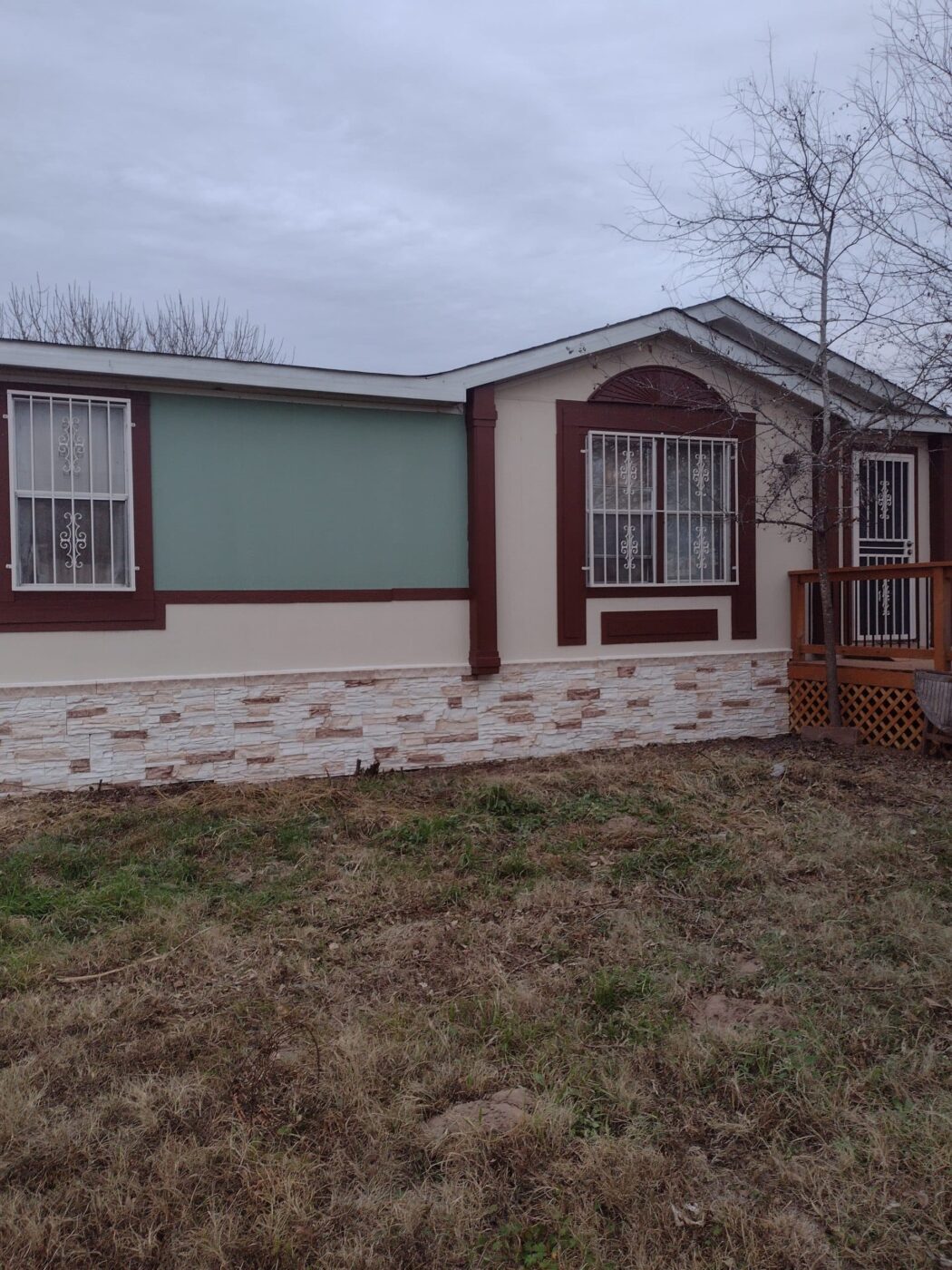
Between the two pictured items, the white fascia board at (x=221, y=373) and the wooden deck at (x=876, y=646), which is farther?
the wooden deck at (x=876, y=646)

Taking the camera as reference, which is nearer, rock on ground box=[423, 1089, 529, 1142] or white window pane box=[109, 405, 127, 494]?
rock on ground box=[423, 1089, 529, 1142]

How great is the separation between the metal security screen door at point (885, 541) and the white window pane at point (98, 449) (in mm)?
6470

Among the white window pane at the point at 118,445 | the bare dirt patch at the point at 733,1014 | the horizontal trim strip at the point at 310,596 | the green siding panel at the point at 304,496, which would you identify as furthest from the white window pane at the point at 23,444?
the bare dirt patch at the point at 733,1014

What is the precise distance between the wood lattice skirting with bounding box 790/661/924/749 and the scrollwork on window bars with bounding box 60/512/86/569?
6108 millimetres

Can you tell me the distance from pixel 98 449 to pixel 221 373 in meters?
1.02

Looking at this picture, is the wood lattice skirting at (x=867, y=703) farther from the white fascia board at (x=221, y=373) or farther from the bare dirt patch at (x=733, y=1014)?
the bare dirt patch at (x=733, y=1014)

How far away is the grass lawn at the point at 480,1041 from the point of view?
2184 millimetres

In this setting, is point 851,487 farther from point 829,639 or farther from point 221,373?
point 221,373

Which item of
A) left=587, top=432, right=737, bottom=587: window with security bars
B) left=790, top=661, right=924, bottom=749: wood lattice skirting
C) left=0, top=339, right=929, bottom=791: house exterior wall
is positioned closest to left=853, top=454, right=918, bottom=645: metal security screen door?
left=790, top=661, right=924, bottom=749: wood lattice skirting

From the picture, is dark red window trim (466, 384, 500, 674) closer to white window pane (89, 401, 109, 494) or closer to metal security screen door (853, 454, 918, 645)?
white window pane (89, 401, 109, 494)

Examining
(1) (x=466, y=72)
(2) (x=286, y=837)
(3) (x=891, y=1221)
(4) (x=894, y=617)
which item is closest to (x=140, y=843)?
(2) (x=286, y=837)

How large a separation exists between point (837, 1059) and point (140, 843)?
383 centimetres

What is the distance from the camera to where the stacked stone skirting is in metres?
6.45

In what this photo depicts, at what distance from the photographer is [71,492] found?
6.41 m
